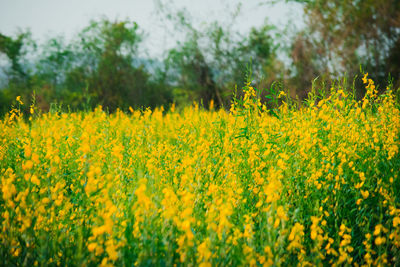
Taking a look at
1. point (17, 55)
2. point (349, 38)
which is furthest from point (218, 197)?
point (17, 55)

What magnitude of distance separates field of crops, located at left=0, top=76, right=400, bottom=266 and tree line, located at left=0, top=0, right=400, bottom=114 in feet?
2.84

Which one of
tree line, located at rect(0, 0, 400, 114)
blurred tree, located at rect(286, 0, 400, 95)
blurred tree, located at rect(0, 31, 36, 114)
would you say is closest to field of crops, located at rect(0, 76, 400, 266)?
tree line, located at rect(0, 0, 400, 114)

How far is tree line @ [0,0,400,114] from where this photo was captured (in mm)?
8789

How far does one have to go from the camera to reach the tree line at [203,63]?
8789 millimetres

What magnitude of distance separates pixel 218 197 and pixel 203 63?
1152cm

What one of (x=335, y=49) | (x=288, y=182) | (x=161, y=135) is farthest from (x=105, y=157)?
(x=335, y=49)

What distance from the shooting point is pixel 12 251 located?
1.81m

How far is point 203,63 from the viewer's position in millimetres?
13188

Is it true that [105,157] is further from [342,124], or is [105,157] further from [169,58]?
[169,58]

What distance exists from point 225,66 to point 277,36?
8.25 ft

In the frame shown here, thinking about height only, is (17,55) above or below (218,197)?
above

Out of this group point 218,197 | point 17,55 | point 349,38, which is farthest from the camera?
point 17,55

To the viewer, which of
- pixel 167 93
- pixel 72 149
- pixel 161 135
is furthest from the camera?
pixel 167 93

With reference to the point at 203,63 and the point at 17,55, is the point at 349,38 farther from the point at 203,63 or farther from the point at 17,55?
the point at 17,55
